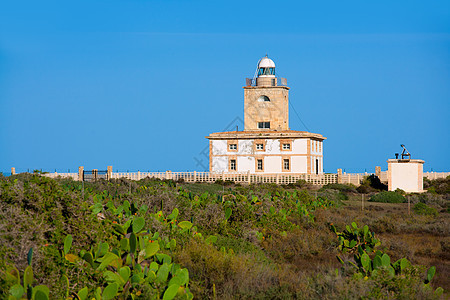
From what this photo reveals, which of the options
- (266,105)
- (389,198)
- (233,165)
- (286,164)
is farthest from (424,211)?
(266,105)

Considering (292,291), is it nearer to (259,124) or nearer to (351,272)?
(351,272)

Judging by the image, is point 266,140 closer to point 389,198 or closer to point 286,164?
point 286,164

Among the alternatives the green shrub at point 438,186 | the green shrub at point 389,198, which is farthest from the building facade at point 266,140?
the green shrub at point 389,198

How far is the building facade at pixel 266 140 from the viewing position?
4228 centimetres

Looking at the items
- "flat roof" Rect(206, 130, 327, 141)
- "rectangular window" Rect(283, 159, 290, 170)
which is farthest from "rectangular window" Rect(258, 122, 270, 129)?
"rectangular window" Rect(283, 159, 290, 170)

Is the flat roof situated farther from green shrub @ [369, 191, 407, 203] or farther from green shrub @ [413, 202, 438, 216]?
green shrub @ [413, 202, 438, 216]

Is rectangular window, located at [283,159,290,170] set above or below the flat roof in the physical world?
below

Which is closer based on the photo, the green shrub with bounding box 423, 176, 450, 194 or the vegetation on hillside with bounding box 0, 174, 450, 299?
the vegetation on hillside with bounding box 0, 174, 450, 299

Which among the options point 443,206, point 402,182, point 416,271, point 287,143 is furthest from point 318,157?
point 416,271

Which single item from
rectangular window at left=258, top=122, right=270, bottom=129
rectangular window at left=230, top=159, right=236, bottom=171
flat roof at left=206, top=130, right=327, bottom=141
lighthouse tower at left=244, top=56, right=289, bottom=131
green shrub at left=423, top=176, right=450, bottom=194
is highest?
lighthouse tower at left=244, top=56, right=289, bottom=131

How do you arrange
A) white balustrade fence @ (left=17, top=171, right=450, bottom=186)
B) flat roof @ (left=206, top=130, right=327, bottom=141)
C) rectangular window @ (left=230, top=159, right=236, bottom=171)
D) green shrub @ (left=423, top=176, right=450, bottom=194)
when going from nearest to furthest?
green shrub @ (left=423, top=176, right=450, bottom=194) → white balustrade fence @ (left=17, top=171, right=450, bottom=186) → flat roof @ (left=206, top=130, right=327, bottom=141) → rectangular window @ (left=230, top=159, right=236, bottom=171)

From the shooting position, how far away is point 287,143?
4250cm

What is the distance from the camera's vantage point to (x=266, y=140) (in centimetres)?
4303

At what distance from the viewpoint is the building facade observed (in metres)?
42.3
